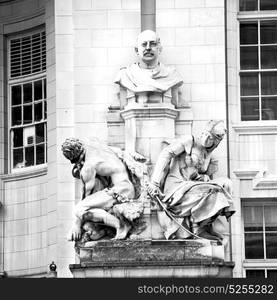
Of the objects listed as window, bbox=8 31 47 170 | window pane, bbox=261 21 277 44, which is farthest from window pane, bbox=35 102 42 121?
window pane, bbox=261 21 277 44

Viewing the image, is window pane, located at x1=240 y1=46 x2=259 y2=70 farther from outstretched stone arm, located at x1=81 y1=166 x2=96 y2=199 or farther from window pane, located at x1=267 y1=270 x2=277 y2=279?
outstretched stone arm, located at x1=81 y1=166 x2=96 y2=199

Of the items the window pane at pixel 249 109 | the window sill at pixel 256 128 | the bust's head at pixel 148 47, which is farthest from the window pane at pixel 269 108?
the bust's head at pixel 148 47

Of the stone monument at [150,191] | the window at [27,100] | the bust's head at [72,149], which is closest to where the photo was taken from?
the stone monument at [150,191]

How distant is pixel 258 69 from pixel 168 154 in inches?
121

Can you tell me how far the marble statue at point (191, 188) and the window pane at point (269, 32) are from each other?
2.83 metres

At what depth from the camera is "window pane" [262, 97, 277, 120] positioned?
3712 cm

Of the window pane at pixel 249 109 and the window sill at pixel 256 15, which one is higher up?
the window sill at pixel 256 15

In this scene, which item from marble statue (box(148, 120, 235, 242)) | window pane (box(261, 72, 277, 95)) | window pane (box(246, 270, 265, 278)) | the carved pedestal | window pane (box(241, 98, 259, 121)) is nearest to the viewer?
marble statue (box(148, 120, 235, 242))

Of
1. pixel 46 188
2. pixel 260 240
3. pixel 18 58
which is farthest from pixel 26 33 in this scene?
pixel 260 240

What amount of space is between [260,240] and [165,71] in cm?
366

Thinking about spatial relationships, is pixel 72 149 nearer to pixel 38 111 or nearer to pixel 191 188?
pixel 191 188

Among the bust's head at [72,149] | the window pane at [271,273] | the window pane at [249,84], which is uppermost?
the window pane at [249,84]

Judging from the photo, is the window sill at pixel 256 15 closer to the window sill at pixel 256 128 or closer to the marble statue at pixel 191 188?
the window sill at pixel 256 128

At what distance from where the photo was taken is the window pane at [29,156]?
3881 cm
